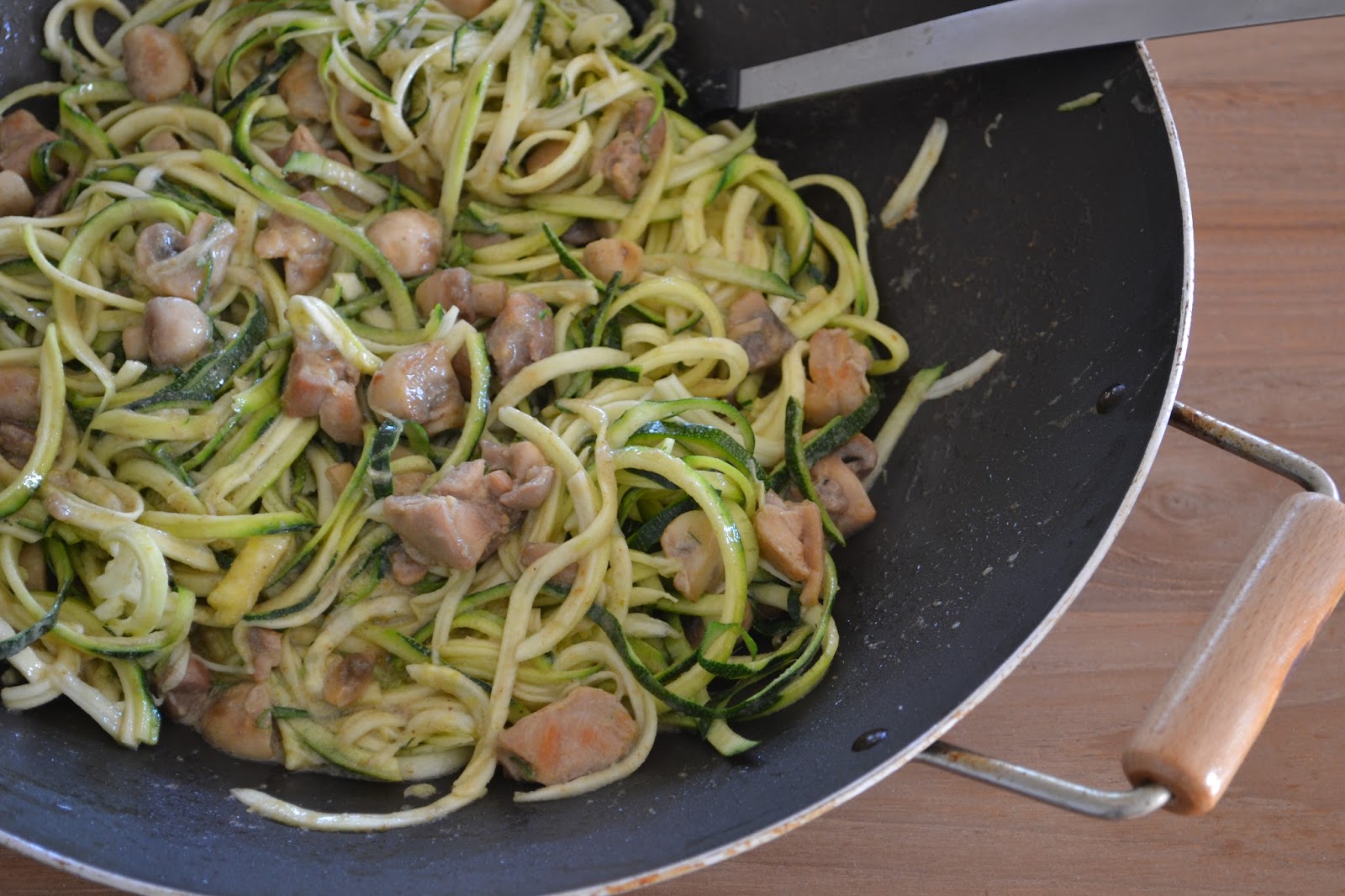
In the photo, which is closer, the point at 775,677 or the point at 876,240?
the point at 775,677

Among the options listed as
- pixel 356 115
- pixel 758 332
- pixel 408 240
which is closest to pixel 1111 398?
pixel 758 332

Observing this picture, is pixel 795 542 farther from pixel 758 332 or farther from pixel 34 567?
pixel 34 567

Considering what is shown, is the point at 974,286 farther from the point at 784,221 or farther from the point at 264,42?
the point at 264,42

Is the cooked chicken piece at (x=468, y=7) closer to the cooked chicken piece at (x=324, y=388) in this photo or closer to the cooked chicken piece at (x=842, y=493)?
the cooked chicken piece at (x=324, y=388)

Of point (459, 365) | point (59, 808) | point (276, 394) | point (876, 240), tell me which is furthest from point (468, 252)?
point (59, 808)

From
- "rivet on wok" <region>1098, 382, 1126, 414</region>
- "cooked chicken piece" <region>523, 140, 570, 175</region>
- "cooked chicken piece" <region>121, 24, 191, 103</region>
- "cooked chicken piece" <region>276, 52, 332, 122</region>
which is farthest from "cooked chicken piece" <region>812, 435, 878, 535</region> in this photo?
"cooked chicken piece" <region>121, 24, 191, 103</region>
